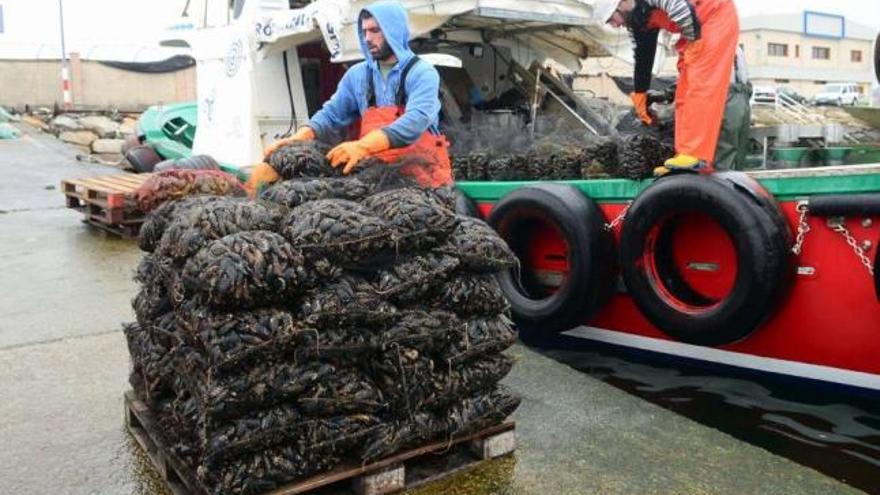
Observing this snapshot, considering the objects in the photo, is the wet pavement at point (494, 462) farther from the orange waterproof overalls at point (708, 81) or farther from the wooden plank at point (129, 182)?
the wooden plank at point (129, 182)

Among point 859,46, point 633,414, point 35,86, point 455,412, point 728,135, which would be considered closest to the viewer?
point 455,412

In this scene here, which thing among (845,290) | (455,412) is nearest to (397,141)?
(455,412)

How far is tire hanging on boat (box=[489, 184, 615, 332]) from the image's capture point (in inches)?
205

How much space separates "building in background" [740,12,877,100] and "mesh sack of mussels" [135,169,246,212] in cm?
5794

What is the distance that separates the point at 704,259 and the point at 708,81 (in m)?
1.12

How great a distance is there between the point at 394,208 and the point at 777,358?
290 cm

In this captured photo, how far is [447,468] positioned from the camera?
10.5 ft

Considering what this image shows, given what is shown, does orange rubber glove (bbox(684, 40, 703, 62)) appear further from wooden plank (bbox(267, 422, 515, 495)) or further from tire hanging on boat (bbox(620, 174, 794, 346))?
wooden plank (bbox(267, 422, 515, 495))

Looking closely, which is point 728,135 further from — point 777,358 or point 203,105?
point 203,105

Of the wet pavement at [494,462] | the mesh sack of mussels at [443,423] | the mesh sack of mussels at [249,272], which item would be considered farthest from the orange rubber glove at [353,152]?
the wet pavement at [494,462]

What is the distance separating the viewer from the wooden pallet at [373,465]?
9.47ft

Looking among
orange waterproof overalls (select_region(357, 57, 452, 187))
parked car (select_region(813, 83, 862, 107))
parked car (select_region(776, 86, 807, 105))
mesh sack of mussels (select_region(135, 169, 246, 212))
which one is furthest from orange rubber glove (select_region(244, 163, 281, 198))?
parked car (select_region(813, 83, 862, 107))

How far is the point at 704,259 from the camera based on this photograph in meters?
5.05

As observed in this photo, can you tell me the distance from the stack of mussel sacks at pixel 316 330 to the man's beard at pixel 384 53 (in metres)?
1.12
